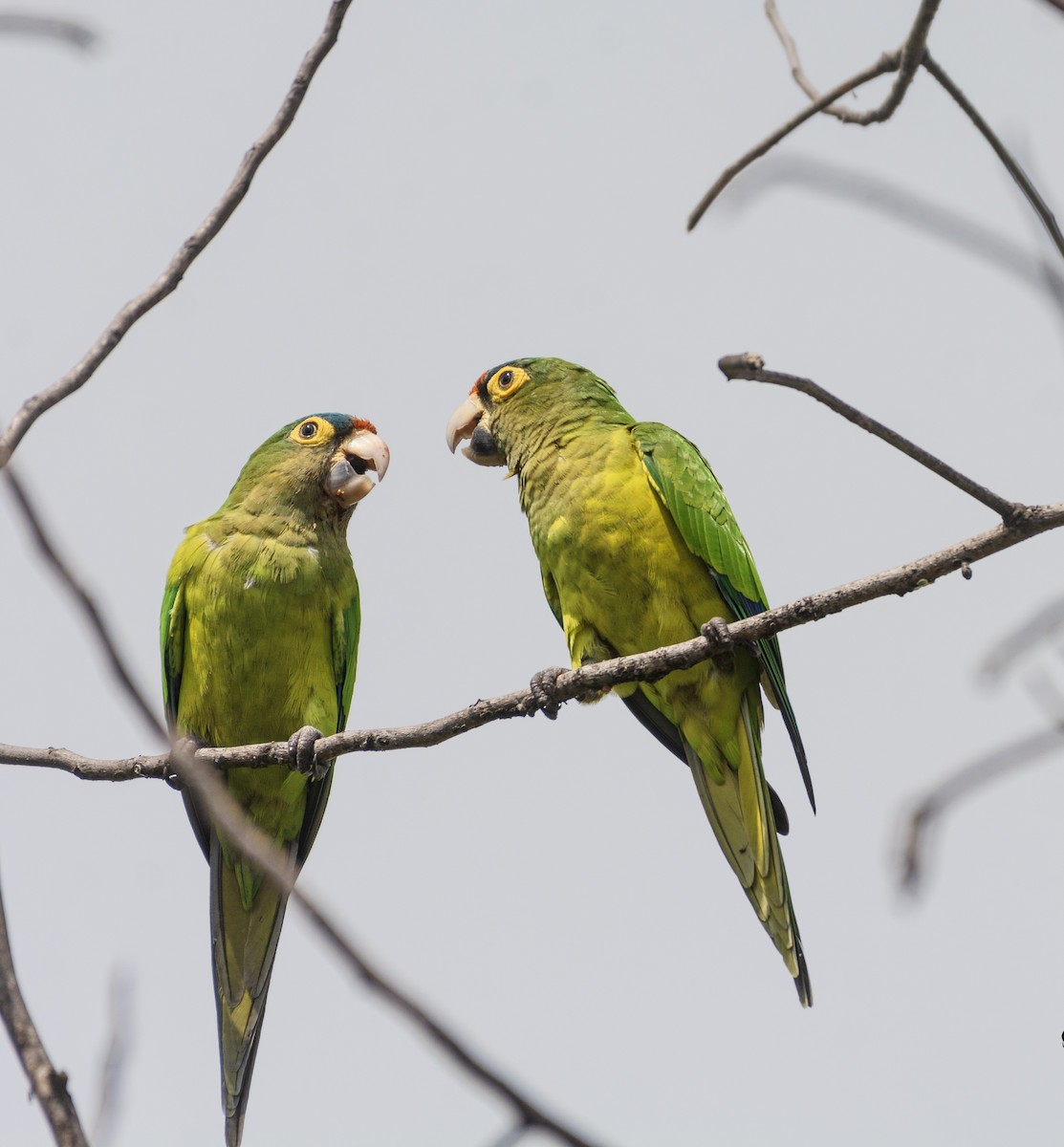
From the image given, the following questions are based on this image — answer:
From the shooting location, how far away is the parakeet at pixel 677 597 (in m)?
5.68

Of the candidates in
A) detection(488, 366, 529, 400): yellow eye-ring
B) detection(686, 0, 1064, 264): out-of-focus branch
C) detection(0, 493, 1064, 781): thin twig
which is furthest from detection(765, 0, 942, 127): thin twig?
detection(488, 366, 529, 400): yellow eye-ring

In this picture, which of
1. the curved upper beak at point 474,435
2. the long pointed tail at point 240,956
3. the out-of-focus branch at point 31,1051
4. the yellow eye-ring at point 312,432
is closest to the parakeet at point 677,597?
the curved upper beak at point 474,435

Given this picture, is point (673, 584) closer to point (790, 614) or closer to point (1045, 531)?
point (790, 614)

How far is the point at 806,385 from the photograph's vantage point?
3062 mm

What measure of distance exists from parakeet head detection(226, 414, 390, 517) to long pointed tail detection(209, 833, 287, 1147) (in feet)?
6.01

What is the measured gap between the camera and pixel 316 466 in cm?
690

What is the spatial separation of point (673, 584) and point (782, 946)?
5.51ft

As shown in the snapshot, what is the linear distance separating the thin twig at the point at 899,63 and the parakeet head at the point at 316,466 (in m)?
3.76

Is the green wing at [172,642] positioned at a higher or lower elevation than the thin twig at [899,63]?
higher

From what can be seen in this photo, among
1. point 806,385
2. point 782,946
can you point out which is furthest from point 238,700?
point 806,385

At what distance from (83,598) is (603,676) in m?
3.64

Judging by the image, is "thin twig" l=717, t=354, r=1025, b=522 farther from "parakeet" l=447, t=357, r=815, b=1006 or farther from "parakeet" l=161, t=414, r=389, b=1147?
"parakeet" l=161, t=414, r=389, b=1147

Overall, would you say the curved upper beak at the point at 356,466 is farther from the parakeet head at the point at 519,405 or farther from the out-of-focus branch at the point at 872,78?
the out-of-focus branch at the point at 872,78

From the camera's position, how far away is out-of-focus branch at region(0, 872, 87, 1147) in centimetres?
153
